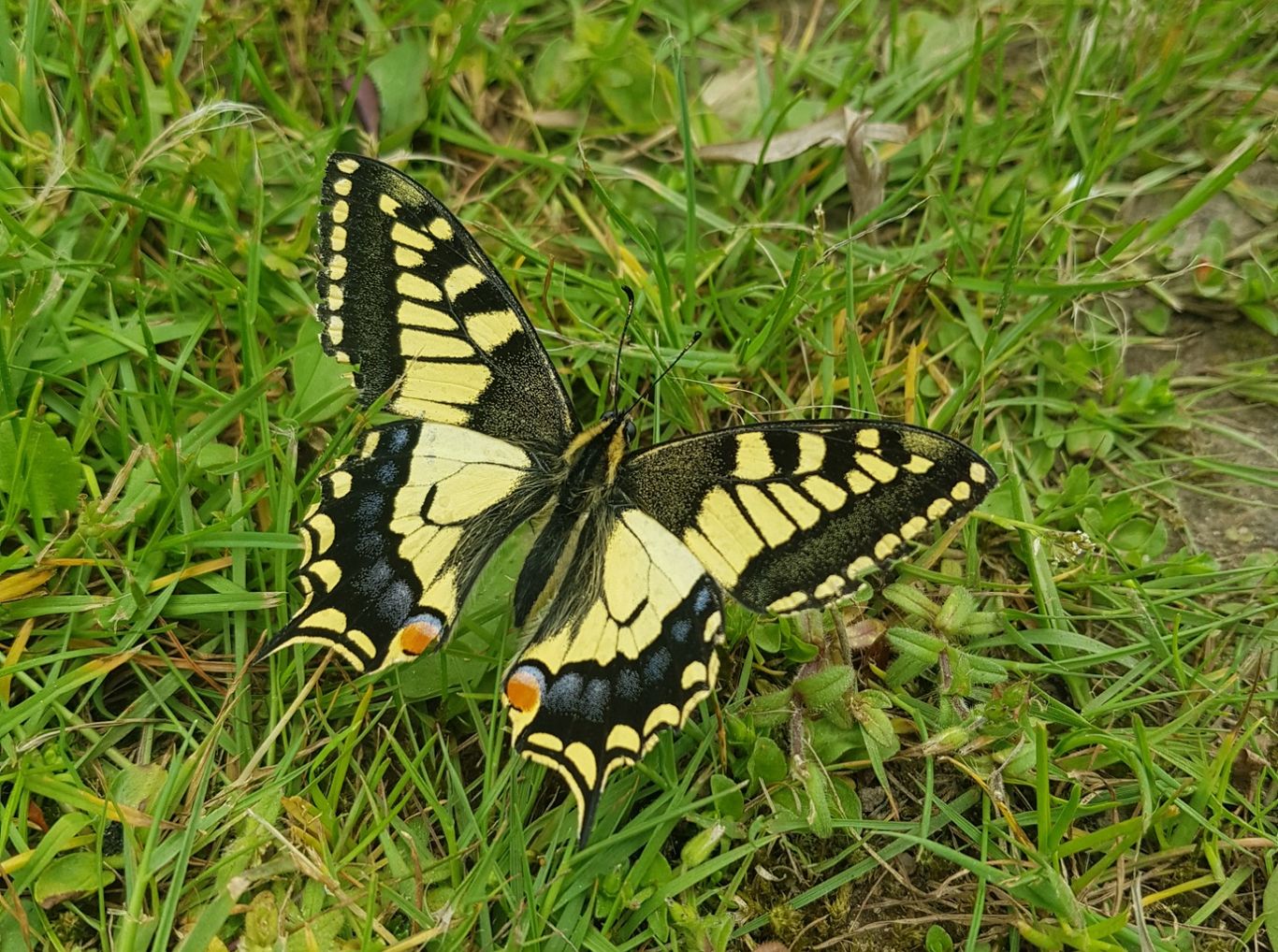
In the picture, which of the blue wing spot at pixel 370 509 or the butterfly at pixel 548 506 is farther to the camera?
the blue wing spot at pixel 370 509

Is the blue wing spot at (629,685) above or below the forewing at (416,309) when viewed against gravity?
below

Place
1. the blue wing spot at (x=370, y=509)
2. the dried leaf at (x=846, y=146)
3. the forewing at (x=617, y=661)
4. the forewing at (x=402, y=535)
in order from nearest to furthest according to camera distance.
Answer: the forewing at (x=617, y=661)
the forewing at (x=402, y=535)
the blue wing spot at (x=370, y=509)
the dried leaf at (x=846, y=146)

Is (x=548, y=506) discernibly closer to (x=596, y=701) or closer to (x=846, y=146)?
(x=596, y=701)

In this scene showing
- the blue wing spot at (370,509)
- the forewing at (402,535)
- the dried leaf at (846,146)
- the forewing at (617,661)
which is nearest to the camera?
the forewing at (617,661)

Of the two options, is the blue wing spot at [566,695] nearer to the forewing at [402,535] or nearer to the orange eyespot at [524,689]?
the orange eyespot at [524,689]

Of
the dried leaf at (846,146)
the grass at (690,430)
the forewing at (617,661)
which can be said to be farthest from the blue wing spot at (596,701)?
the dried leaf at (846,146)


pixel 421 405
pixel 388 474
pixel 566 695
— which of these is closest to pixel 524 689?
pixel 566 695

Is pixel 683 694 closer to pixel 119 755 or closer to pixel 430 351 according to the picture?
pixel 430 351

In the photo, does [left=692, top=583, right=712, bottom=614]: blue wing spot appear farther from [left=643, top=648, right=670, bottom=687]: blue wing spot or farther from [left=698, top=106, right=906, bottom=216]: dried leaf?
[left=698, top=106, right=906, bottom=216]: dried leaf

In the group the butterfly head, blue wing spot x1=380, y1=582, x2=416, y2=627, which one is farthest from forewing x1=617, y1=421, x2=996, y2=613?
blue wing spot x1=380, y1=582, x2=416, y2=627
